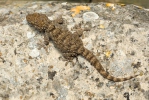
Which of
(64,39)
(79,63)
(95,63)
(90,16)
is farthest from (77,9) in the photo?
(95,63)

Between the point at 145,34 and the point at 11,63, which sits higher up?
the point at 145,34

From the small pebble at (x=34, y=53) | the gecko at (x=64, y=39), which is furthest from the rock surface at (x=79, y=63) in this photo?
the gecko at (x=64, y=39)

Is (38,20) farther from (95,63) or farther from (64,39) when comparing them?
(95,63)

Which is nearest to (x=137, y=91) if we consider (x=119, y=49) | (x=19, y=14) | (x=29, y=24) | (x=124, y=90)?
(x=124, y=90)

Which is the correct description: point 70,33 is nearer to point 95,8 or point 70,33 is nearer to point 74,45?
point 74,45

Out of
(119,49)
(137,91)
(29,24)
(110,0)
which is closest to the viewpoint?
(137,91)

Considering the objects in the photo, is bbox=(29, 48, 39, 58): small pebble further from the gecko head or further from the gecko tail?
the gecko tail
